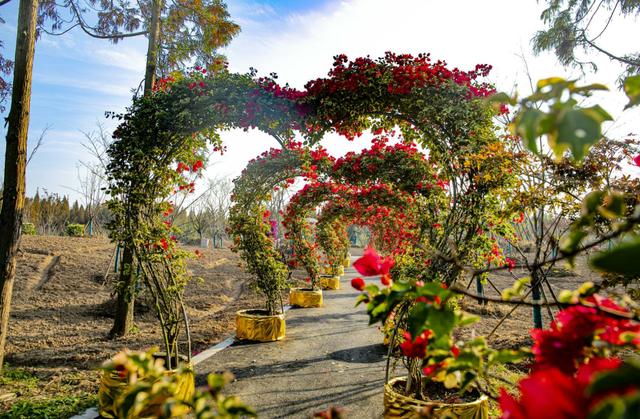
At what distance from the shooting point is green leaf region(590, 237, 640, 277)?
1.50ft

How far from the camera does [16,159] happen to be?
4.32 m

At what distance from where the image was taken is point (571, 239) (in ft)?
2.42

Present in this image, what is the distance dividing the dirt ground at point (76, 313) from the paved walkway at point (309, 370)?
97 cm

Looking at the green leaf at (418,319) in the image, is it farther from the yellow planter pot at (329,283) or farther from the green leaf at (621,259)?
the yellow planter pot at (329,283)

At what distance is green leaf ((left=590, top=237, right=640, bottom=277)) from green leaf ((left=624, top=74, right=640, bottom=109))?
0.30 metres

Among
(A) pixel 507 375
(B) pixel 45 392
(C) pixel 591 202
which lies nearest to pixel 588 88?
(C) pixel 591 202

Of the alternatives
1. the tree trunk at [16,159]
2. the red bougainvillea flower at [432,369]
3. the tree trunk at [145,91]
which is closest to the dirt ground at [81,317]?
the tree trunk at [145,91]

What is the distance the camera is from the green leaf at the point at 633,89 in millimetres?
634

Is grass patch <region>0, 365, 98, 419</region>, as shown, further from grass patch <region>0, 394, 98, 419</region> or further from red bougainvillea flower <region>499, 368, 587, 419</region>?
red bougainvillea flower <region>499, 368, 587, 419</region>

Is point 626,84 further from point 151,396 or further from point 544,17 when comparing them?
point 544,17

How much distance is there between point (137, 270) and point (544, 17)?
8.18 metres

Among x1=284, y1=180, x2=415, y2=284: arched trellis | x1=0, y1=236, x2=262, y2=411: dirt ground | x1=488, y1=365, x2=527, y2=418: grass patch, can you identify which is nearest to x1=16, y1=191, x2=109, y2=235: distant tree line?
x1=0, y1=236, x2=262, y2=411: dirt ground

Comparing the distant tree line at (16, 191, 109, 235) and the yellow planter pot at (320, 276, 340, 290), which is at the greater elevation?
the distant tree line at (16, 191, 109, 235)

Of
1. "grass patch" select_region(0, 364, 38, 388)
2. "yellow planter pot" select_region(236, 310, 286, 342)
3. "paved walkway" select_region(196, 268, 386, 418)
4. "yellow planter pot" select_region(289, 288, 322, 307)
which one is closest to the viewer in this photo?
"paved walkway" select_region(196, 268, 386, 418)
